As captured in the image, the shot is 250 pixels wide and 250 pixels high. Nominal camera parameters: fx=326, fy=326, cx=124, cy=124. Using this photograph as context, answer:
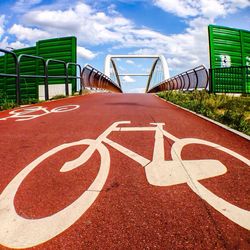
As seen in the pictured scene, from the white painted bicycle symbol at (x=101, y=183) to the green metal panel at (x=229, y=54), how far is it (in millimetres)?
10664

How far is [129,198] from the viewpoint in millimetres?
2797

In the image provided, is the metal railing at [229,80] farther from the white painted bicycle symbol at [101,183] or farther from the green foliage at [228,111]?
the white painted bicycle symbol at [101,183]

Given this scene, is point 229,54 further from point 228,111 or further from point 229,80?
point 228,111

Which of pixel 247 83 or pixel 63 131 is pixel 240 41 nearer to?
pixel 247 83

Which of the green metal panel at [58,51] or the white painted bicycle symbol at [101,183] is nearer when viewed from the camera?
the white painted bicycle symbol at [101,183]

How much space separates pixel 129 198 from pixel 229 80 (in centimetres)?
1284

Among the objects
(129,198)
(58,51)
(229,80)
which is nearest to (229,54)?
(229,80)

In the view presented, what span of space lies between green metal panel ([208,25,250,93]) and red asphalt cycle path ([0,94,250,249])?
34.2 ft

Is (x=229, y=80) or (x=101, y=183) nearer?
(x=101, y=183)

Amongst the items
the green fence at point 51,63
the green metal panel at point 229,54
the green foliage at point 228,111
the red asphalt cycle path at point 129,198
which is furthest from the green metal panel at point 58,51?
the red asphalt cycle path at point 129,198

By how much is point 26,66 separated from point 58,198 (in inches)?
794

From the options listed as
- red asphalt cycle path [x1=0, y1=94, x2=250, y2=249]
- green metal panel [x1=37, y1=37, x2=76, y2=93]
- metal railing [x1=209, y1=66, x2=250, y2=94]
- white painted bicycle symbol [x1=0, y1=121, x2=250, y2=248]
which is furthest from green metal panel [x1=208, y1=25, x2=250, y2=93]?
white painted bicycle symbol [x1=0, y1=121, x2=250, y2=248]

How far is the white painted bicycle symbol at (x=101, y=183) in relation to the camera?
7.68ft

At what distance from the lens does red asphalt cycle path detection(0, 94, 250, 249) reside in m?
2.21
